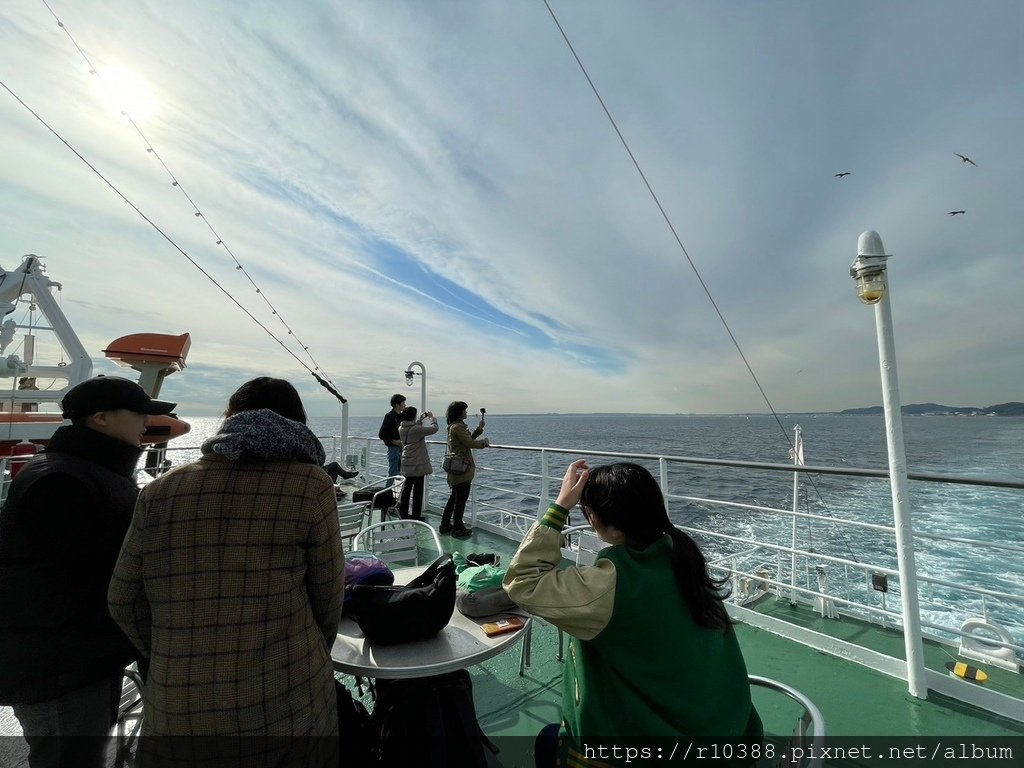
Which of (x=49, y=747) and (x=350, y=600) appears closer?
(x=49, y=747)

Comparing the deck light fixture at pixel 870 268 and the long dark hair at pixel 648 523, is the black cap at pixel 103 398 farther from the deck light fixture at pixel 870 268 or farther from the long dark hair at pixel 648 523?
the deck light fixture at pixel 870 268

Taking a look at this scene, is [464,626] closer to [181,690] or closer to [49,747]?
[181,690]

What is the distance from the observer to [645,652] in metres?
0.97

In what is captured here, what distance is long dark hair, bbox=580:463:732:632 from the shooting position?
1.02 meters

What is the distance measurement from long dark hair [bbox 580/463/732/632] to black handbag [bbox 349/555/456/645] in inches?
21.8

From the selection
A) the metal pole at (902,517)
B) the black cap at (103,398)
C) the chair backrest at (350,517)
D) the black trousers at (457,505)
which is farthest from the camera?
the black trousers at (457,505)

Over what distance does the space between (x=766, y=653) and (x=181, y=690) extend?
9.19ft

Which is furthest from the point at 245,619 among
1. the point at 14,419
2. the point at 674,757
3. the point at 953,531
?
the point at 953,531

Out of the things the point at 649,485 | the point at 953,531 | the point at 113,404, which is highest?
the point at 113,404

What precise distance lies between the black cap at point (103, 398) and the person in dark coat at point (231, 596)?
1.77ft

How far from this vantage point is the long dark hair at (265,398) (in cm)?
118

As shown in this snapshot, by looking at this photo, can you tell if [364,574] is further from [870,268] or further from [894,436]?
[870,268]

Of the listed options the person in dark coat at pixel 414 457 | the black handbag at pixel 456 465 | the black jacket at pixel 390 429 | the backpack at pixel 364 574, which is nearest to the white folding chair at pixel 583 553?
the backpack at pixel 364 574

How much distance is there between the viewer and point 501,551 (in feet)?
→ 14.2
